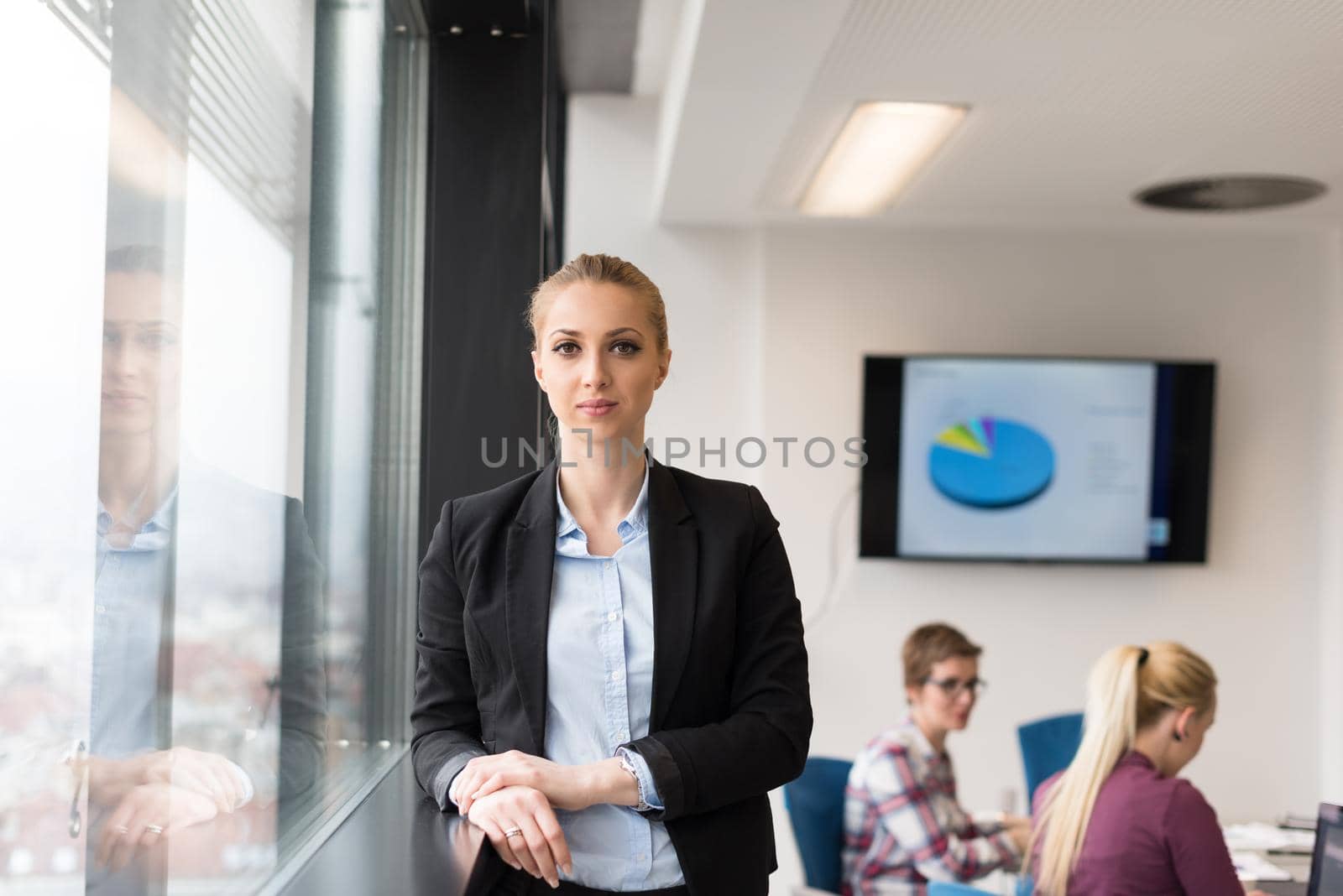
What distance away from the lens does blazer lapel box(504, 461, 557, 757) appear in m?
1.23

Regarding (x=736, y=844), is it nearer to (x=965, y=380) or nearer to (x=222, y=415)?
(x=222, y=415)

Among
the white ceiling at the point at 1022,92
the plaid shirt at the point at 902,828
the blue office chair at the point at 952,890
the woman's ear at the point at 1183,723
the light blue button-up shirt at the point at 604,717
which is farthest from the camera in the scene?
the plaid shirt at the point at 902,828

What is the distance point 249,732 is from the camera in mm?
1195

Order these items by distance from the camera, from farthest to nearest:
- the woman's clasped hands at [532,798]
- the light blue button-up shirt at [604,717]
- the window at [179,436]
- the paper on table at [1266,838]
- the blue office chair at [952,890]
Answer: the paper on table at [1266,838] → the blue office chair at [952,890] → the light blue button-up shirt at [604,717] → the woman's clasped hands at [532,798] → the window at [179,436]

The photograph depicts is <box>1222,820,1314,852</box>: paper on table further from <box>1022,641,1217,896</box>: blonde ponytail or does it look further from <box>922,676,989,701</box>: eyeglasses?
<box>1022,641,1217,896</box>: blonde ponytail

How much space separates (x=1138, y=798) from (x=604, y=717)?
60.0 inches

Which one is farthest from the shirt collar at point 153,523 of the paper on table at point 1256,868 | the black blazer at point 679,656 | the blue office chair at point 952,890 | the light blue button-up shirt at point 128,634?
the paper on table at point 1256,868

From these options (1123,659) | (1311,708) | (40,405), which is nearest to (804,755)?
(40,405)

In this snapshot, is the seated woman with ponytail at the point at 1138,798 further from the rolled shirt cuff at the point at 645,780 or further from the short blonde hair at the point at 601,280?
the short blonde hair at the point at 601,280

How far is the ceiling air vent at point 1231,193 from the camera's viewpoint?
3.89 m

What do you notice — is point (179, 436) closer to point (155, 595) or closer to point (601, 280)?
point (155, 595)

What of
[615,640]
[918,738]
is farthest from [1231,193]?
[615,640]

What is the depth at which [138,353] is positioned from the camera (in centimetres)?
87

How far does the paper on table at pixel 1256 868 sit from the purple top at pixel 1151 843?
→ 2.89ft
